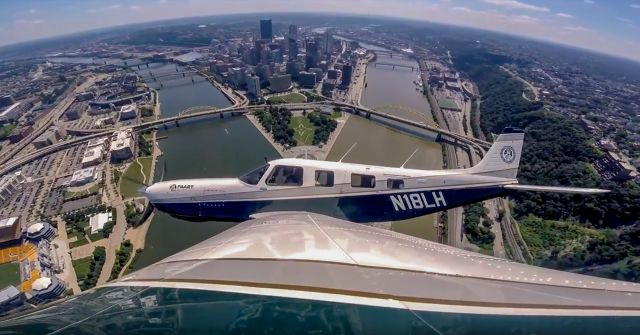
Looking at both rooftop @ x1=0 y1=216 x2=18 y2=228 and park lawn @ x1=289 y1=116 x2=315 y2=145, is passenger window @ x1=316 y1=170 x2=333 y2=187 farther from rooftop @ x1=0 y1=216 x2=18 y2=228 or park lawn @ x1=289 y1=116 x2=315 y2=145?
park lawn @ x1=289 y1=116 x2=315 y2=145

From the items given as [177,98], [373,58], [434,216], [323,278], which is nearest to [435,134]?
[434,216]

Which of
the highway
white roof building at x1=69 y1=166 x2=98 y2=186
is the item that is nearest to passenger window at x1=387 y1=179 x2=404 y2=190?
white roof building at x1=69 y1=166 x2=98 y2=186

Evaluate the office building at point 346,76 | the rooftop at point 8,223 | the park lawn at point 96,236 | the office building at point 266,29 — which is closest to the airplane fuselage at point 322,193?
the park lawn at point 96,236

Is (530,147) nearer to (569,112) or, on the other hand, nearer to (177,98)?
(569,112)

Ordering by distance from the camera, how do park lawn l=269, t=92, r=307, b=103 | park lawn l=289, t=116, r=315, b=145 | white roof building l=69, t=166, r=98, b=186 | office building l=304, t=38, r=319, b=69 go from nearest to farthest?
white roof building l=69, t=166, r=98, b=186
park lawn l=289, t=116, r=315, b=145
park lawn l=269, t=92, r=307, b=103
office building l=304, t=38, r=319, b=69

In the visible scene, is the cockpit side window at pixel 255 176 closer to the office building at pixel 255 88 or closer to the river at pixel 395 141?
the river at pixel 395 141

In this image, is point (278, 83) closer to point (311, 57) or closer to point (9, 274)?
point (311, 57)
